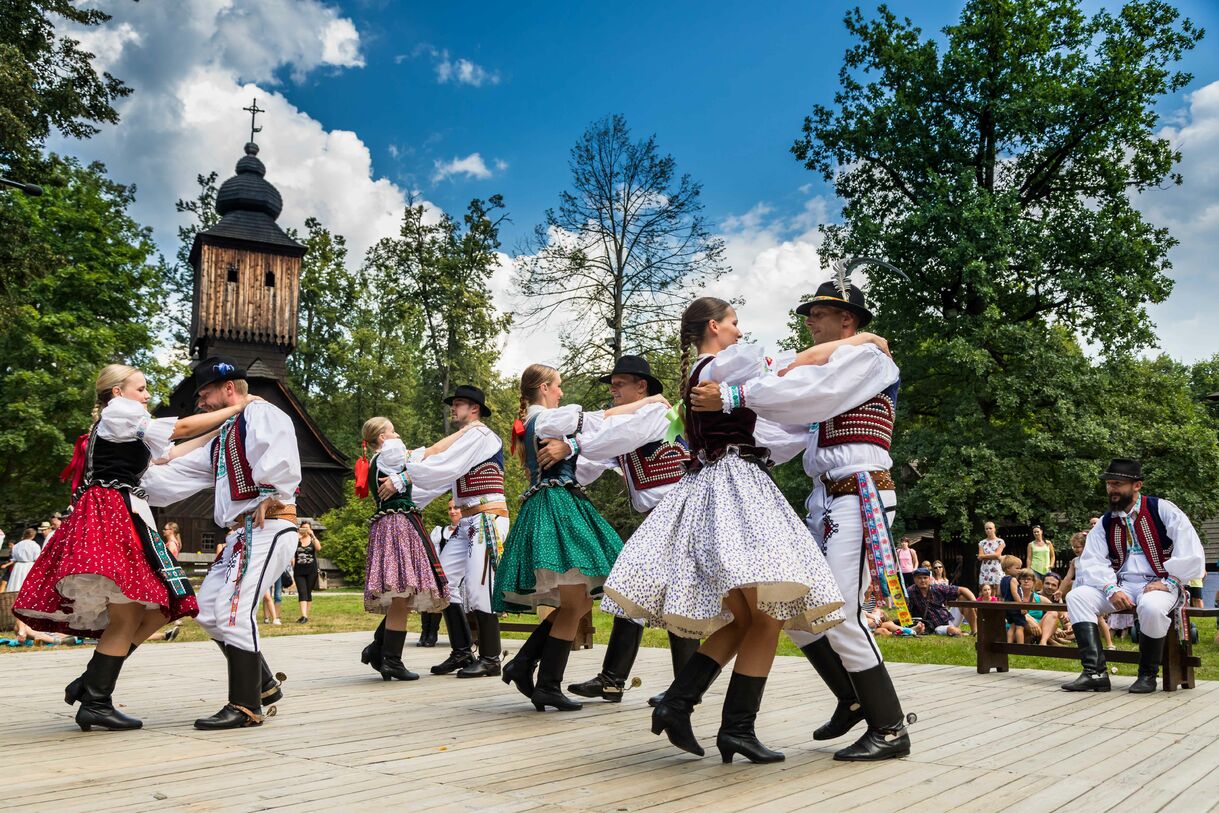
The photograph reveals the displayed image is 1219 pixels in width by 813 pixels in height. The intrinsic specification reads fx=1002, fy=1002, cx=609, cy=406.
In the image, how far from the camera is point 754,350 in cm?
392

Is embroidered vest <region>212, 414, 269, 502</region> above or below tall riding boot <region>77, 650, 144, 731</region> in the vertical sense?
above

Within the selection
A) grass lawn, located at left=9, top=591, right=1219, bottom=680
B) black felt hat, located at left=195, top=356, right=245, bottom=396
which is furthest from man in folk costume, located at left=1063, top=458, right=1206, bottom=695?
black felt hat, located at left=195, top=356, right=245, bottom=396

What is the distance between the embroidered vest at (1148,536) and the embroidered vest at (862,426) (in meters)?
3.64

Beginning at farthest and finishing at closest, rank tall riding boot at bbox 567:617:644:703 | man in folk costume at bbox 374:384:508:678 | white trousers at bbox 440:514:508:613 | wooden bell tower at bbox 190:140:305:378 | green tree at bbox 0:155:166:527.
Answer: wooden bell tower at bbox 190:140:305:378
green tree at bbox 0:155:166:527
white trousers at bbox 440:514:508:613
man in folk costume at bbox 374:384:508:678
tall riding boot at bbox 567:617:644:703

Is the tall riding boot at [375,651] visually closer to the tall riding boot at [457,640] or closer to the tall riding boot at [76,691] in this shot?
the tall riding boot at [457,640]

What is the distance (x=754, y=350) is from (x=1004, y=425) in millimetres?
20331

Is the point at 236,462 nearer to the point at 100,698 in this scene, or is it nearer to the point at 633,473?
the point at 100,698

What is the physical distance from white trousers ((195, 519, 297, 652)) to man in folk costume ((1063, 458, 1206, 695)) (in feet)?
16.4

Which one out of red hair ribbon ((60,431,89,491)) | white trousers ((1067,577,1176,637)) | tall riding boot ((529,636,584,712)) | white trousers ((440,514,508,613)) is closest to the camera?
red hair ribbon ((60,431,89,491))

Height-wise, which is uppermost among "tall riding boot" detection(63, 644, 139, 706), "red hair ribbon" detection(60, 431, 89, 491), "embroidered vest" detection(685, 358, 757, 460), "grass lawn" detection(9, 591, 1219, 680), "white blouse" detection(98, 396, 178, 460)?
"white blouse" detection(98, 396, 178, 460)

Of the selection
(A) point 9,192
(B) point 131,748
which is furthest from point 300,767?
(A) point 9,192

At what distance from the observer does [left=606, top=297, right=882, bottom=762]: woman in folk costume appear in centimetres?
362

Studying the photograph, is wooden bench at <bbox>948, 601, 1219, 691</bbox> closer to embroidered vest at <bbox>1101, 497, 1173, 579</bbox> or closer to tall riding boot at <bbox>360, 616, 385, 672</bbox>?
embroidered vest at <bbox>1101, 497, 1173, 579</bbox>

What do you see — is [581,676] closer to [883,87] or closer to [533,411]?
[533,411]
